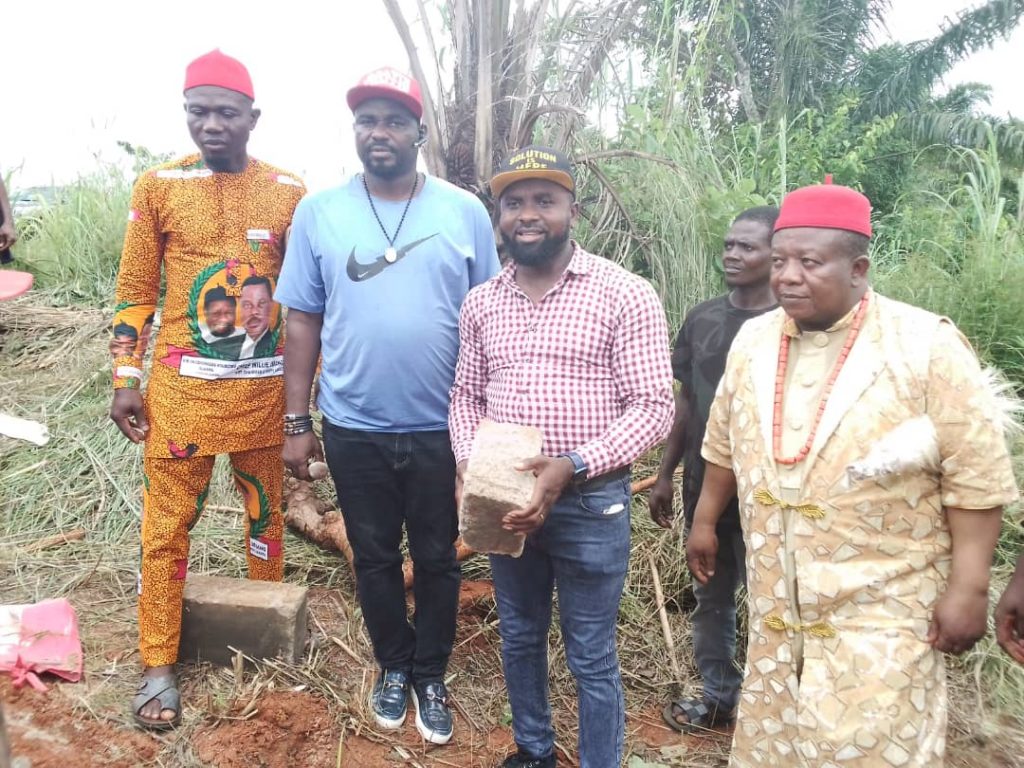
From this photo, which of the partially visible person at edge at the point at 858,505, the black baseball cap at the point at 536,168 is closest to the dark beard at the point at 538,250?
the black baseball cap at the point at 536,168

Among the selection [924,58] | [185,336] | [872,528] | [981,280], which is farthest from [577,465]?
[924,58]

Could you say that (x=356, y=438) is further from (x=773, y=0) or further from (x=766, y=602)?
(x=773, y=0)

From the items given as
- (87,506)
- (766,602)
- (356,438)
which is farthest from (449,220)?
(87,506)

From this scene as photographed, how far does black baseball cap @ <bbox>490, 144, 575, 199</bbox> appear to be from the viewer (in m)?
2.27

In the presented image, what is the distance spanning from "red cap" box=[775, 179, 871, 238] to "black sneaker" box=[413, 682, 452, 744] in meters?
2.13

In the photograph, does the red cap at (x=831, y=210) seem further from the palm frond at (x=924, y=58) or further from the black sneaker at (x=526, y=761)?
the palm frond at (x=924, y=58)

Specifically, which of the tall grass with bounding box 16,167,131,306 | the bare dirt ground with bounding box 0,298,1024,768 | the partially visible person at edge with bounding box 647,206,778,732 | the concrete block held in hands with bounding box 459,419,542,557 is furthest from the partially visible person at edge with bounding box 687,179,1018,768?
the tall grass with bounding box 16,167,131,306

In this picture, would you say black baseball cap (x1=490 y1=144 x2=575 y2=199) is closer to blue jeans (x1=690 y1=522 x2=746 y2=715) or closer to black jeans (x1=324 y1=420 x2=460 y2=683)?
black jeans (x1=324 y1=420 x2=460 y2=683)

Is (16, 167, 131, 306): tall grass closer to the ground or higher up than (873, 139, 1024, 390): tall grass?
closer to the ground

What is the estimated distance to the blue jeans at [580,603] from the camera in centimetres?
229

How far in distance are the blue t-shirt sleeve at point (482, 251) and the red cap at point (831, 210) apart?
3.78ft

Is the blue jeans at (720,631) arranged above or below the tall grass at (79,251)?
below

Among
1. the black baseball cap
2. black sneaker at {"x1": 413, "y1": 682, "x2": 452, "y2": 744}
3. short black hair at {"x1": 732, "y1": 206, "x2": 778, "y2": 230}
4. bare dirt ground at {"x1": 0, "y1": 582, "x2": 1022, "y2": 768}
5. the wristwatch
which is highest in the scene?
the black baseball cap

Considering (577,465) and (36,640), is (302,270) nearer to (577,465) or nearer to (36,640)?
(577,465)
